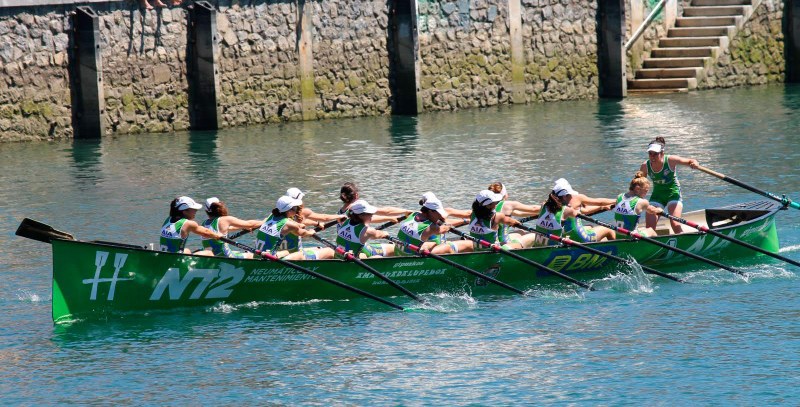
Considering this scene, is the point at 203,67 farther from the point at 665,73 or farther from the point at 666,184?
the point at 666,184

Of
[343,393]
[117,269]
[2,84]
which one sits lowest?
[343,393]

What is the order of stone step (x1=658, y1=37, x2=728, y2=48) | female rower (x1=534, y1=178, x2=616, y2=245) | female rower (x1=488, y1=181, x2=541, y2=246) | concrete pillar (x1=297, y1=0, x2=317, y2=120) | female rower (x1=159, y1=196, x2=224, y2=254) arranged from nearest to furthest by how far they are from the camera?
1. female rower (x1=159, y1=196, x2=224, y2=254)
2. female rower (x1=534, y1=178, x2=616, y2=245)
3. female rower (x1=488, y1=181, x2=541, y2=246)
4. concrete pillar (x1=297, y1=0, x2=317, y2=120)
5. stone step (x1=658, y1=37, x2=728, y2=48)

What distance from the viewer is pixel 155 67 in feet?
105

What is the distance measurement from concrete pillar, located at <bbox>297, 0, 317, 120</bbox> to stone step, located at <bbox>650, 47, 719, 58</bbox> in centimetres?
1030

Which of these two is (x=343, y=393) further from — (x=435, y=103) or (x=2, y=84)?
(x=435, y=103)

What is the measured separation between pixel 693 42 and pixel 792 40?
325 cm

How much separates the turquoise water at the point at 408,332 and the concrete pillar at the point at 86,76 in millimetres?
4739

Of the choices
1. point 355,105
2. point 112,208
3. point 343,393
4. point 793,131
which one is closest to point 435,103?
point 355,105

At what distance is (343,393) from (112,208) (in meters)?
10.9

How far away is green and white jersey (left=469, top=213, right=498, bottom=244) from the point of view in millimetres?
17656

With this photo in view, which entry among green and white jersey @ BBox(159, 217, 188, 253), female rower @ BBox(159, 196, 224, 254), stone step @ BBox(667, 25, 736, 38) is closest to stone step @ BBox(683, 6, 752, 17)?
stone step @ BBox(667, 25, 736, 38)

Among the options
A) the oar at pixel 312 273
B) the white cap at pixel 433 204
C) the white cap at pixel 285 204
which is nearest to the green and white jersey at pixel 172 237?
the oar at pixel 312 273

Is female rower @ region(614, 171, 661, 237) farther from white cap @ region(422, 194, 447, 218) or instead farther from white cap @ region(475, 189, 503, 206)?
white cap @ region(422, 194, 447, 218)

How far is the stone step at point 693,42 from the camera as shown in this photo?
38031 mm
